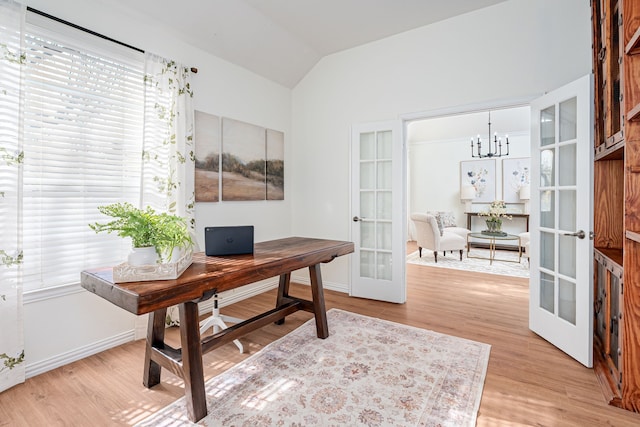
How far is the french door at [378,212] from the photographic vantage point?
355cm

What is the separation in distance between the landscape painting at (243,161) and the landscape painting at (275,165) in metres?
0.09

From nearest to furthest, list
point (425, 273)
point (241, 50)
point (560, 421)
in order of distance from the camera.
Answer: point (560, 421), point (241, 50), point (425, 273)

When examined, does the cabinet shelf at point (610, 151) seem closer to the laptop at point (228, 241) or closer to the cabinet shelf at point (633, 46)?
the cabinet shelf at point (633, 46)

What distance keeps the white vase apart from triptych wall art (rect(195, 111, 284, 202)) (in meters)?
1.60

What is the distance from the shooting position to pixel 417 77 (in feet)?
11.2

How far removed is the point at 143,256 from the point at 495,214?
6680 mm

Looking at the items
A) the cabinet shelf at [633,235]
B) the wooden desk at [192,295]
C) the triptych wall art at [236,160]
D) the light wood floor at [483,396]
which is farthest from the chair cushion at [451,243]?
the cabinet shelf at [633,235]

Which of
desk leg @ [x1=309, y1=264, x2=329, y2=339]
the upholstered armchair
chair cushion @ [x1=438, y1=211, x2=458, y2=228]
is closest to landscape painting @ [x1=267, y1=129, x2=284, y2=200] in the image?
desk leg @ [x1=309, y1=264, x2=329, y2=339]

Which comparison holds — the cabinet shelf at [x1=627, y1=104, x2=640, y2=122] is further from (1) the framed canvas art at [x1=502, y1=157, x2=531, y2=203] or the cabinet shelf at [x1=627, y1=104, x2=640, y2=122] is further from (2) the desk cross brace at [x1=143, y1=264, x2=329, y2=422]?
(1) the framed canvas art at [x1=502, y1=157, x2=531, y2=203]

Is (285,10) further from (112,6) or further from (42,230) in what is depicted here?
(42,230)

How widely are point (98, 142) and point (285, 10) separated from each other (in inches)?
83.2

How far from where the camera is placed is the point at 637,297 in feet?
5.47

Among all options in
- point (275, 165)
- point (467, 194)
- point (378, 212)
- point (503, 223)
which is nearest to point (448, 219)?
point (467, 194)

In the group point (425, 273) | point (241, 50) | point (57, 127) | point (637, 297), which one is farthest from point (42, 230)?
point (425, 273)
